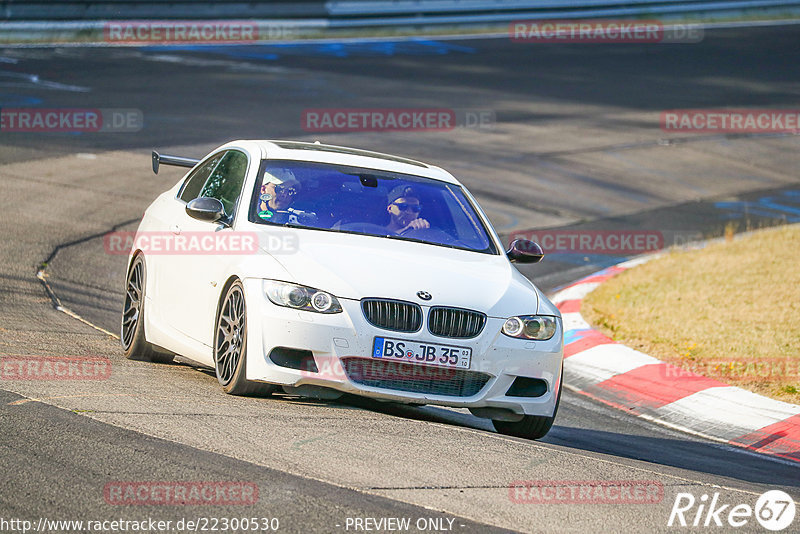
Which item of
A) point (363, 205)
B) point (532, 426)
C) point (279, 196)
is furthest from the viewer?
point (363, 205)

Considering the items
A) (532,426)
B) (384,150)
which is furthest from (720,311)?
(384,150)

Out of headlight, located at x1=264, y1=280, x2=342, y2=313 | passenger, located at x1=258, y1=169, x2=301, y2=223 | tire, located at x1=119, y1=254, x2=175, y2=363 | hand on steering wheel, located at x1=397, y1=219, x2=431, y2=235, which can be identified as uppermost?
passenger, located at x1=258, y1=169, x2=301, y2=223

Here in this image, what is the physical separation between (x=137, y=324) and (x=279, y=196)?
154cm

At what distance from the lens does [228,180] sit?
8.30m

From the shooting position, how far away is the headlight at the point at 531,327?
23.4ft

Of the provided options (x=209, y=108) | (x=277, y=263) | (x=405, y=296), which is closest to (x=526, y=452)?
(x=405, y=296)

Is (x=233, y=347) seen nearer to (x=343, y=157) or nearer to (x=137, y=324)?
(x=137, y=324)

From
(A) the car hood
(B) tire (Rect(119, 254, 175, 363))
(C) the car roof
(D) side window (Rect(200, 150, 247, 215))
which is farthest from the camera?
(B) tire (Rect(119, 254, 175, 363))

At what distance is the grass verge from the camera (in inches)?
399

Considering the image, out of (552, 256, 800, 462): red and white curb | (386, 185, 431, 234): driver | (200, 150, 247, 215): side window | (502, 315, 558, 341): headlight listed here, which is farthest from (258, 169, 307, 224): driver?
(552, 256, 800, 462): red and white curb

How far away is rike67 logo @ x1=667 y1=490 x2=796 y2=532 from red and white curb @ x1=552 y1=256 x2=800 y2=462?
7.63 feet

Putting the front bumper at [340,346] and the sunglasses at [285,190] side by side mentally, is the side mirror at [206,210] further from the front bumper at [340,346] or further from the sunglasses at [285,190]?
the front bumper at [340,346]

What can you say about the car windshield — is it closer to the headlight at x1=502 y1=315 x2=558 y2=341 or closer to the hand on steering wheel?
the hand on steering wheel

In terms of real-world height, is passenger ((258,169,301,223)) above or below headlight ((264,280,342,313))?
above
